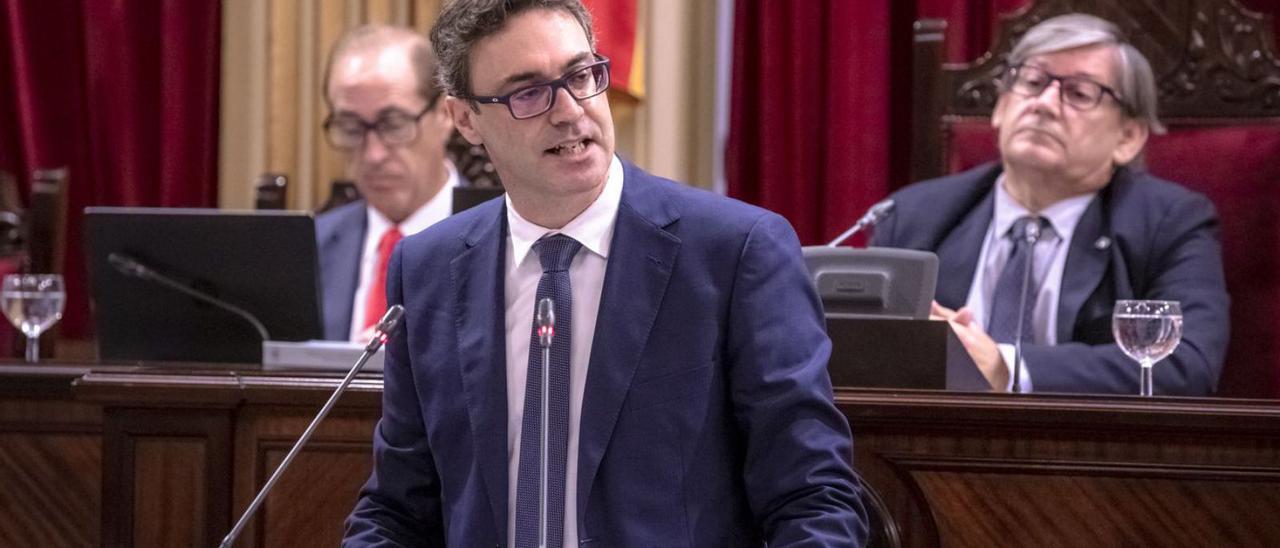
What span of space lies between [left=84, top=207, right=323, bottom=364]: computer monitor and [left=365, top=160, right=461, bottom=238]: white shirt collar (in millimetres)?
806

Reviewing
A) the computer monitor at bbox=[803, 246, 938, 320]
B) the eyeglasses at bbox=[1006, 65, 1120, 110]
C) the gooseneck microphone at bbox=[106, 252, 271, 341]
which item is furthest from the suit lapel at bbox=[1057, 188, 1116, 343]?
the gooseneck microphone at bbox=[106, 252, 271, 341]

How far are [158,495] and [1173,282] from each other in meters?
1.97

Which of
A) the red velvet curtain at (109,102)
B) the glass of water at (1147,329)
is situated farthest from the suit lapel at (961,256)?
the red velvet curtain at (109,102)

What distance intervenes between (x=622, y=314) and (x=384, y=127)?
1.97m

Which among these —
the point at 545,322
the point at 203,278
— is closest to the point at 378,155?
the point at 203,278

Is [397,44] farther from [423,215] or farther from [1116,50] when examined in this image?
[1116,50]

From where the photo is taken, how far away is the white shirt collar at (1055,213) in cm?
337

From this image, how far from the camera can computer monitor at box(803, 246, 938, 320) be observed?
2.57 metres

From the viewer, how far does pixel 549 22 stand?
79.8 inches

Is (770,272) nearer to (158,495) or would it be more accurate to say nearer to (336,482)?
(336,482)

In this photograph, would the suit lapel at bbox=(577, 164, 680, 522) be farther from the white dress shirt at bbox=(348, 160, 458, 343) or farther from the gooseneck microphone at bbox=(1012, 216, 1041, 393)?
the white dress shirt at bbox=(348, 160, 458, 343)

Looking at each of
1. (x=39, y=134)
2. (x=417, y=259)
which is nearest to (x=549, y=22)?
(x=417, y=259)

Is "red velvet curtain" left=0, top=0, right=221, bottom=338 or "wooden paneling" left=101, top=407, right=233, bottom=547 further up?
"red velvet curtain" left=0, top=0, right=221, bottom=338

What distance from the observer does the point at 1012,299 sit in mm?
3268
